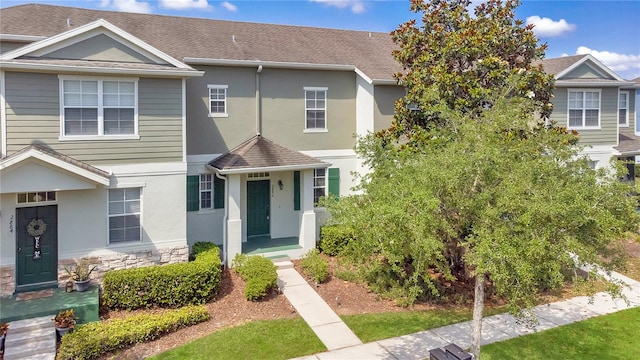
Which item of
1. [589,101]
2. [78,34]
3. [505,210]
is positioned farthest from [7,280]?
[589,101]

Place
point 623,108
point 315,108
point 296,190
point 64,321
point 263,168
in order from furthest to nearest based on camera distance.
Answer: point 623,108, point 315,108, point 296,190, point 263,168, point 64,321

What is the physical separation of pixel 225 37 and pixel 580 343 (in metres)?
15.8

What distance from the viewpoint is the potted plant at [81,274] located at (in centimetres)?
1153

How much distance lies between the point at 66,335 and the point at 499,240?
930 centimetres

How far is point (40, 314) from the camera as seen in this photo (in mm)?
10336

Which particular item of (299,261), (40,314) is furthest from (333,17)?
(40,314)

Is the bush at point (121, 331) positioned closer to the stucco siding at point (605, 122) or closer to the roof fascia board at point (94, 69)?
the roof fascia board at point (94, 69)

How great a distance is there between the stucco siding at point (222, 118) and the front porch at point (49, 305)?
19.8 feet

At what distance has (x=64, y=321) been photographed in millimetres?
10062

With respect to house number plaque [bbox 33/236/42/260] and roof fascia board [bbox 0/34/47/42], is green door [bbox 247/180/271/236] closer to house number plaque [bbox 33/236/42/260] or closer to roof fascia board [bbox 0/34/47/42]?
house number plaque [bbox 33/236/42/260]

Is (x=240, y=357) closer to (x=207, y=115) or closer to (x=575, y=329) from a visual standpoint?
(x=575, y=329)

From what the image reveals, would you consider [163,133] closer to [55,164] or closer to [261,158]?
[55,164]

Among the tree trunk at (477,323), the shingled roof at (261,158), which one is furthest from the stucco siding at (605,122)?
the tree trunk at (477,323)

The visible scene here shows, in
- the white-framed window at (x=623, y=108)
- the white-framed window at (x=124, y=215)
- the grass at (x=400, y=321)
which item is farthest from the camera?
the white-framed window at (x=623, y=108)
